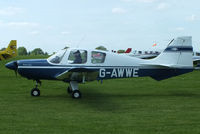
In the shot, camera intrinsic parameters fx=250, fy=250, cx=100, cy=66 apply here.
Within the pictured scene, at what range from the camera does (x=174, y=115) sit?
277 inches

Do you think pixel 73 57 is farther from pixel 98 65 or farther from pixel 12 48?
pixel 12 48

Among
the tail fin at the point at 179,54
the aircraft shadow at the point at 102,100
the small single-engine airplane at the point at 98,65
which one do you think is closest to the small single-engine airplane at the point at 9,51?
the small single-engine airplane at the point at 98,65

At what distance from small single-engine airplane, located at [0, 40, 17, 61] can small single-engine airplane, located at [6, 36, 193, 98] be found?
26.4 metres

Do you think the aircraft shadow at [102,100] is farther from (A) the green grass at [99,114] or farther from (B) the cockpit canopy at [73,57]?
(B) the cockpit canopy at [73,57]

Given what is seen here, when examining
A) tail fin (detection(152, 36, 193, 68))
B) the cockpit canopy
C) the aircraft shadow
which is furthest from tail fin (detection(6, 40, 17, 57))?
tail fin (detection(152, 36, 193, 68))

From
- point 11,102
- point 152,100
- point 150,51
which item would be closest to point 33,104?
point 11,102

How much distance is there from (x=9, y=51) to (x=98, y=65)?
28.1 meters

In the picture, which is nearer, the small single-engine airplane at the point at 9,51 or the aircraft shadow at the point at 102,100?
the aircraft shadow at the point at 102,100

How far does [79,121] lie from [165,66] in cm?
539

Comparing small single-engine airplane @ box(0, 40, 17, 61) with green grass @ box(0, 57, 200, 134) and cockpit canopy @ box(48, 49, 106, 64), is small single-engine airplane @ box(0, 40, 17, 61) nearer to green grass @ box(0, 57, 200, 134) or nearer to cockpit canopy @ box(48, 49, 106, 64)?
green grass @ box(0, 57, 200, 134)

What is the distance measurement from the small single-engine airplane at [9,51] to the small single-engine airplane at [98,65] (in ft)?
86.5

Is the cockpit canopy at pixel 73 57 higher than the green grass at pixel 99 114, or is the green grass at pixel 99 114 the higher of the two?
the cockpit canopy at pixel 73 57

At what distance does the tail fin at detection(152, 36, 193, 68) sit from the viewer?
35.4 ft

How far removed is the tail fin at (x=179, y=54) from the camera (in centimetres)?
1080
